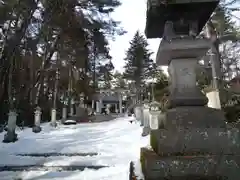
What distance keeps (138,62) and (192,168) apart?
1954 inches

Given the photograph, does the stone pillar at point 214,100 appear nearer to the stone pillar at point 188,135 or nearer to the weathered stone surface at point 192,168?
the stone pillar at point 188,135

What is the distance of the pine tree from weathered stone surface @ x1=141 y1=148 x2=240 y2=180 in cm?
4778

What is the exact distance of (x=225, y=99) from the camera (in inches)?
548

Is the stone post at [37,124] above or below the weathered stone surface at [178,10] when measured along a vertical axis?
below

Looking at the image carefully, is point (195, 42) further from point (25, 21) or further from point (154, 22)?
point (25, 21)

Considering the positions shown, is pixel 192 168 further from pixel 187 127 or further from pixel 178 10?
pixel 178 10

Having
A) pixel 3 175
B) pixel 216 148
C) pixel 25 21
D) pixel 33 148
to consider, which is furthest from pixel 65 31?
pixel 216 148

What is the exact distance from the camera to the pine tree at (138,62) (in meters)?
52.0

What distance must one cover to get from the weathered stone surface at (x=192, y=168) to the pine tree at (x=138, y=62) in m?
47.8

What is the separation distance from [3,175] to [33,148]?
13.1 feet

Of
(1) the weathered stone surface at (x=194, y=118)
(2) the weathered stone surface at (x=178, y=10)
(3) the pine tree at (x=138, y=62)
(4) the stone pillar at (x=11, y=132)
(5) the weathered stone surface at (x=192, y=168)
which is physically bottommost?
(4) the stone pillar at (x=11, y=132)

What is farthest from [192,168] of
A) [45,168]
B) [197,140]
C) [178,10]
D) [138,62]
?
[138,62]

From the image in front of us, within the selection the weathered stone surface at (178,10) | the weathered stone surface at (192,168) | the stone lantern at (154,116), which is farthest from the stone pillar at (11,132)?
the weathered stone surface at (192,168)

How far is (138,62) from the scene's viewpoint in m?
52.0
